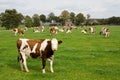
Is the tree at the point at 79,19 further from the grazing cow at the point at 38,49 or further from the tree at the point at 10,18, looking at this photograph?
the grazing cow at the point at 38,49

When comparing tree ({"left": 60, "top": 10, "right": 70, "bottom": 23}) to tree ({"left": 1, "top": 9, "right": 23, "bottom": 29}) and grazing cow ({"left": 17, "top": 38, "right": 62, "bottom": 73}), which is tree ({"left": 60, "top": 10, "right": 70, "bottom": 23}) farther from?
grazing cow ({"left": 17, "top": 38, "right": 62, "bottom": 73})

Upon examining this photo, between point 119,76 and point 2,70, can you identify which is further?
point 2,70

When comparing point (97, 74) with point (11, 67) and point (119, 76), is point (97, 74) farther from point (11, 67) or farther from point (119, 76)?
point (11, 67)

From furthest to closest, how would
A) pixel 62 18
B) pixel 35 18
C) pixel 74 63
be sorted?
pixel 62 18
pixel 35 18
pixel 74 63

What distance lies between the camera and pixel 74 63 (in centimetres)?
1772

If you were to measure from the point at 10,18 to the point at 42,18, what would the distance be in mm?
79245

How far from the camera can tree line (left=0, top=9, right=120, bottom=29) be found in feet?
366

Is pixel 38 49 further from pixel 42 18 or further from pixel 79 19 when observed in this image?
pixel 42 18

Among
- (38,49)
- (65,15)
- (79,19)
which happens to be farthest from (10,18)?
(38,49)

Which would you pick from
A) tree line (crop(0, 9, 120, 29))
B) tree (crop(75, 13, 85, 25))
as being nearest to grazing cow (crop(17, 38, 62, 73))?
tree line (crop(0, 9, 120, 29))

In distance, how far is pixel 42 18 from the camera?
189125mm

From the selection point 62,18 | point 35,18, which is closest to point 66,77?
point 35,18

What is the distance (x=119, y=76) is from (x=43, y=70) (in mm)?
3965

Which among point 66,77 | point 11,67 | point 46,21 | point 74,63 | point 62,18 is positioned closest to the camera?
point 66,77
